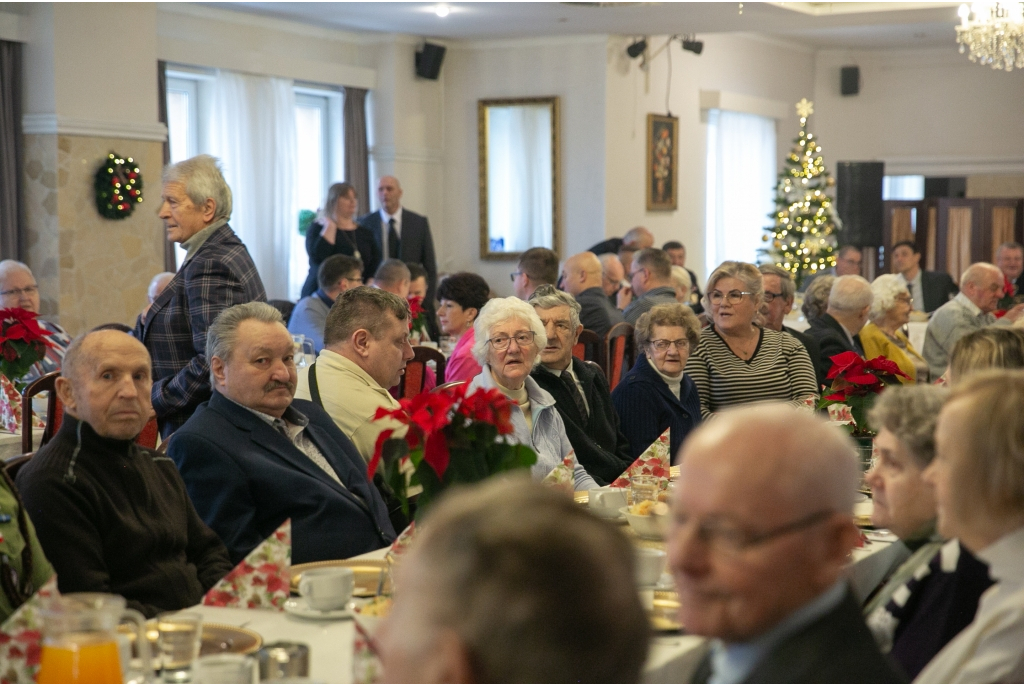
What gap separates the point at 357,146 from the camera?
10.2 metres

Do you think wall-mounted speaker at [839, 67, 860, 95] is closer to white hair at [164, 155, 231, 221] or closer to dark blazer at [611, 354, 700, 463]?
dark blazer at [611, 354, 700, 463]

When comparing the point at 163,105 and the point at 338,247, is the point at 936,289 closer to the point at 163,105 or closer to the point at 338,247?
the point at 338,247

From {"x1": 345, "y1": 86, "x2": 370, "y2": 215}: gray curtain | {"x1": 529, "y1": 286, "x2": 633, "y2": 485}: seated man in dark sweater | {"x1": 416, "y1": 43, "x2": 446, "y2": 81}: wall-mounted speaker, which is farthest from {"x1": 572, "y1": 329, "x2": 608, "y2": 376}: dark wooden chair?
{"x1": 416, "y1": 43, "x2": 446, "y2": 81}: wall-mounted speaker

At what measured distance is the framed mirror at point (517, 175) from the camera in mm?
10609

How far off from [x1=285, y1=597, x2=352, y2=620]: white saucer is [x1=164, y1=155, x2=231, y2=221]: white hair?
1.99 meters

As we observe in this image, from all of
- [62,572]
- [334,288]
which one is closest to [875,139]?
[334,288]

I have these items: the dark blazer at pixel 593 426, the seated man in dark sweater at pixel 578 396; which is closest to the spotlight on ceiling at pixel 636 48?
the seated man in dark sweater at pixel 578 396

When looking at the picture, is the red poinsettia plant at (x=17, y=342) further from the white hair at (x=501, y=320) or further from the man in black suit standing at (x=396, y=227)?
the man in black suit standing at (x=396, y=227)

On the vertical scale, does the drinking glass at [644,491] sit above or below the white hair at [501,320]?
below

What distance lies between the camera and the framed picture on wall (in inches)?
432

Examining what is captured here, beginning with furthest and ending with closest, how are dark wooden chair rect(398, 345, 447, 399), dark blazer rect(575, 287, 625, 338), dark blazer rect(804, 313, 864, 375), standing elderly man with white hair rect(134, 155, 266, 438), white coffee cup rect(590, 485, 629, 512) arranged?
dark blazer rect(575, 287, 625, 338), dark blazer rect(804, 313, 864, 375), dark wooden chair rect(398, 345, 447, 399), standing elderly man with white hair rect(134, 155, 266, 438), white coffee cup rect(590, 485, 629, 512)

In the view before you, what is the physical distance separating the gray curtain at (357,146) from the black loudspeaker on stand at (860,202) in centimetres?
521

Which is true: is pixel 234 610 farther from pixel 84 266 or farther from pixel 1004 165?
pixel 1004 165

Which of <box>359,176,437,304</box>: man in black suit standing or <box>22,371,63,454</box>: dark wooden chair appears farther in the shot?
<box>359,176,437,304</box>: man in black suit standing
